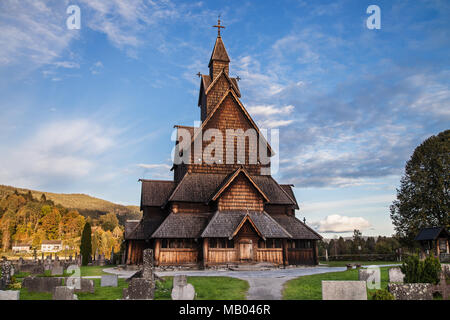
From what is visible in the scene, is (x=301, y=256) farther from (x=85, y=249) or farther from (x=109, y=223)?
(x=109, y=223)

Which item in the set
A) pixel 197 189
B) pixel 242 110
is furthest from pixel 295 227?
pixel 242 110

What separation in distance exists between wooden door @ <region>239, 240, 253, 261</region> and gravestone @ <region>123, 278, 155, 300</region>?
16.6 m

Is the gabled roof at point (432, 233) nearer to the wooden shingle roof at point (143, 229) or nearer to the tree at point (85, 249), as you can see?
the wooden shingle roof at point (143, 229)

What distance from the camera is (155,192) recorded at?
34812 millimetres

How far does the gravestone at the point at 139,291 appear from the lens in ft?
39.1

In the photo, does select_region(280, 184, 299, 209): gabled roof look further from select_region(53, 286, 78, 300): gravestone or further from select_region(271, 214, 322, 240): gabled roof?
select_region(53, 286, 78, 300): gravestone

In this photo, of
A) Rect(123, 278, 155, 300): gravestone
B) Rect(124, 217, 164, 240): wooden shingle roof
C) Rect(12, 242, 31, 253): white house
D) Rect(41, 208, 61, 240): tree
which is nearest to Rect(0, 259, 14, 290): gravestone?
Rect(123, 278, 155, 300): gravestone

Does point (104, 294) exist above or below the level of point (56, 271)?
above

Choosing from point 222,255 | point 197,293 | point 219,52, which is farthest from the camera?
point 219,52

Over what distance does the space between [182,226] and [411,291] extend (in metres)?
20.7

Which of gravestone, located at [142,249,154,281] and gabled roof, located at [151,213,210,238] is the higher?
gabled roof, located at [151,213,210,238]

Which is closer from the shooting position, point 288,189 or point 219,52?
point 288,189

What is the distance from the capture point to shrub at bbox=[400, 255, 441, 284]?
41.8ft

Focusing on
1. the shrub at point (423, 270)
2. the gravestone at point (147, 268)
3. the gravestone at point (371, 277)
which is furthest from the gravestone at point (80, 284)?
the shrub at point (423, 270)
